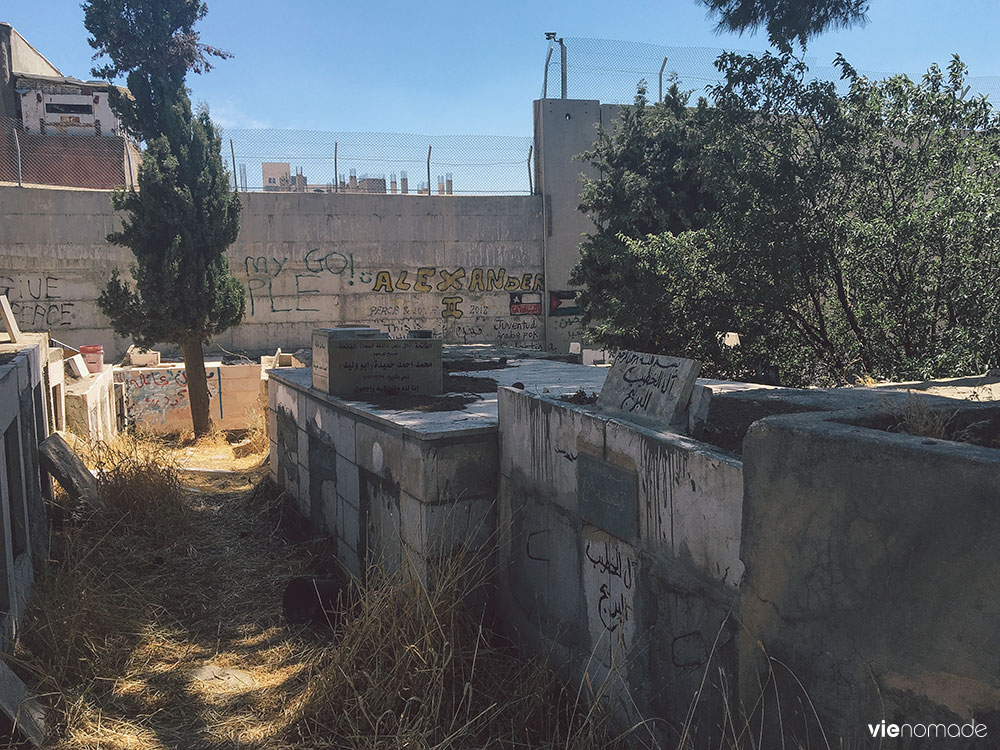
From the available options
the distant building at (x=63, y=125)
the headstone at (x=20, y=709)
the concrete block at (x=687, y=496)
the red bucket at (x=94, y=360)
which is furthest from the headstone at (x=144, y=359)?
the concrete block at (x=687, y=496)

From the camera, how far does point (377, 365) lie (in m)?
6.54

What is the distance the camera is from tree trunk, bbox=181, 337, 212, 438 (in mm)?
12453

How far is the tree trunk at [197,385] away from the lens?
1245 cm

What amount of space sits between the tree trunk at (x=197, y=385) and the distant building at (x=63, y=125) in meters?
10.5

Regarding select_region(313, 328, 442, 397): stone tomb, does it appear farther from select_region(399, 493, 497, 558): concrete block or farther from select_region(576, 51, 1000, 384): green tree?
select_region(576, 51, 1000, 384): green tree

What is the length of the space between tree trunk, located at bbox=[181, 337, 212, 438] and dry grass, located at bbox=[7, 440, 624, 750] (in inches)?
264

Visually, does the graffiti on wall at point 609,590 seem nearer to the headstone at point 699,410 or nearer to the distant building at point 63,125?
the headstone at point 699,410

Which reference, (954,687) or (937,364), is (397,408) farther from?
(937,364)

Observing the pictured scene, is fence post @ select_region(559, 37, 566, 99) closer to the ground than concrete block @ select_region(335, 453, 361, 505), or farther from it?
farther from it

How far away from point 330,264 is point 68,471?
11.0 metres

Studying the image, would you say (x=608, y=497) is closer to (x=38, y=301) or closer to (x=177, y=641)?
(x=177, y=641)

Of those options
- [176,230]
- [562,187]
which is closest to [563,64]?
[562,187]

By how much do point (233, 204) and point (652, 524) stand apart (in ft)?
36.1

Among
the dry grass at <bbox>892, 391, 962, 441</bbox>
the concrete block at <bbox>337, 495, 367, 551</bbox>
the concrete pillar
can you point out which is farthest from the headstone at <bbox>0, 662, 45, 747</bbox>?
the concrete pillar
